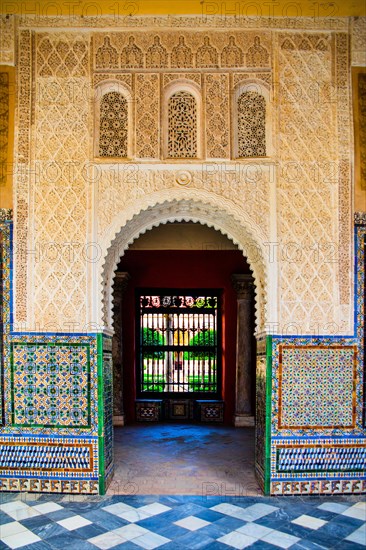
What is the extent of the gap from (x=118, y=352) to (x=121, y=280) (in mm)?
1082

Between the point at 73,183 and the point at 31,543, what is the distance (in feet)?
9.27

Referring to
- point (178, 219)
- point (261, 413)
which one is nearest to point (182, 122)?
point (178, 219)

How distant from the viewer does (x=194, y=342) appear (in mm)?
8750

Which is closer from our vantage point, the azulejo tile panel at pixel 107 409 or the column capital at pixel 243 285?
the azulejo tile panel at pixel 107 409

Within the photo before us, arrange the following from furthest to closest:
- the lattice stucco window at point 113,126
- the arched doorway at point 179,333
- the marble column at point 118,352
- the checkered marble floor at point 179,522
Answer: the arched doorway at point 179,333, the marble column at point 118,352, the lattice stucco window at point 113,126, the checkered marble floor at point 179,522

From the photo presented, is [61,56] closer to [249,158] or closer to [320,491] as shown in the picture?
[249,158]

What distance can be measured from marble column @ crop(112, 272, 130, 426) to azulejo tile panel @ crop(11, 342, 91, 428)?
11.4 ft

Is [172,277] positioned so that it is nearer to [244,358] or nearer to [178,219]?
[244,358]

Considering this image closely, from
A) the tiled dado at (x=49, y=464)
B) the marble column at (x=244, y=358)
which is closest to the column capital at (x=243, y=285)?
the marble column at (x=244, y=358)

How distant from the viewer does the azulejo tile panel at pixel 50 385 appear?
468 cm

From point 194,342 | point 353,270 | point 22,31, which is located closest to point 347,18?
point 353,270

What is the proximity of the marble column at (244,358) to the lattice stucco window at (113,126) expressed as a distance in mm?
3845

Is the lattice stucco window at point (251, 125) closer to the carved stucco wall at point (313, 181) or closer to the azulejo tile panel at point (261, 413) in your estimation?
the carved stucco wall at point (313, 181)

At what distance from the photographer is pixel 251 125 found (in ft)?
16.1
